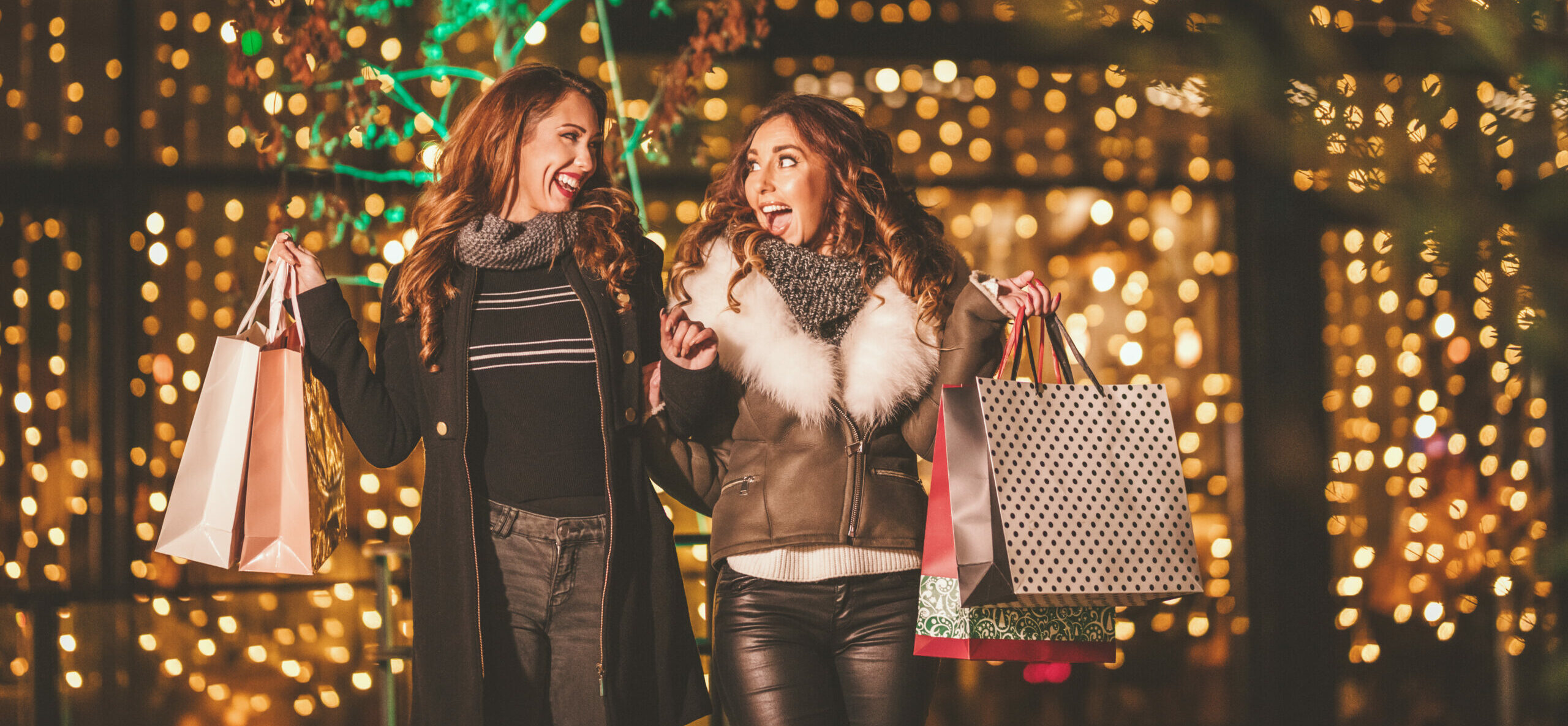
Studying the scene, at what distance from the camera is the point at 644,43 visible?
167 inches

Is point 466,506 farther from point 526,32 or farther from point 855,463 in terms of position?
point 526,32

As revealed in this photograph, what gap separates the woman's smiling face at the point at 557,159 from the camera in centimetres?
210

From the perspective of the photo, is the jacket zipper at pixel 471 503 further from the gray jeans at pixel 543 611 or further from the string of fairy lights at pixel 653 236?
the string of fairy lights at pixel 653 236

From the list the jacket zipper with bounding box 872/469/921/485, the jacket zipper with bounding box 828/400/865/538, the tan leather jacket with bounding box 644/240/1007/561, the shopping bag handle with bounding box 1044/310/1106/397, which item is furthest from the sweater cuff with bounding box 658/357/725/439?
the shopping bag handle with bounding box 1044/310/1106/397

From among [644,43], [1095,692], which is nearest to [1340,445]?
[1095,692]

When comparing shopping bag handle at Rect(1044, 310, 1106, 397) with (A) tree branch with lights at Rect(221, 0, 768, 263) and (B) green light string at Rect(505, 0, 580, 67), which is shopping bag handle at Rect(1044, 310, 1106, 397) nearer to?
(A) tree branch with lights at Rect(221, 0, 768, 263)

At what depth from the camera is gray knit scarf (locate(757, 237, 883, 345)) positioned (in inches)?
82.4

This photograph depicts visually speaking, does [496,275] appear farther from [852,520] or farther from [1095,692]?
[1095,692]

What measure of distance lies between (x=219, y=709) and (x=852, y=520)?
3214mm

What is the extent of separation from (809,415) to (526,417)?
0.52m

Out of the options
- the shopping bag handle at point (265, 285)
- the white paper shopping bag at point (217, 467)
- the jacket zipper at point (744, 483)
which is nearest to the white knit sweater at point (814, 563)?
the jacket zipper at point (744, 483)

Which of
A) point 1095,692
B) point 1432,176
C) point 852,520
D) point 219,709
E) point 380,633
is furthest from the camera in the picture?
point 1095,692

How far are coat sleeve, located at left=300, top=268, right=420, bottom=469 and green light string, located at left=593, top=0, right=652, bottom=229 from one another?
5.89 ft

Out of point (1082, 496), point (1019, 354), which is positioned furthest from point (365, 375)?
point (1082, 496)
